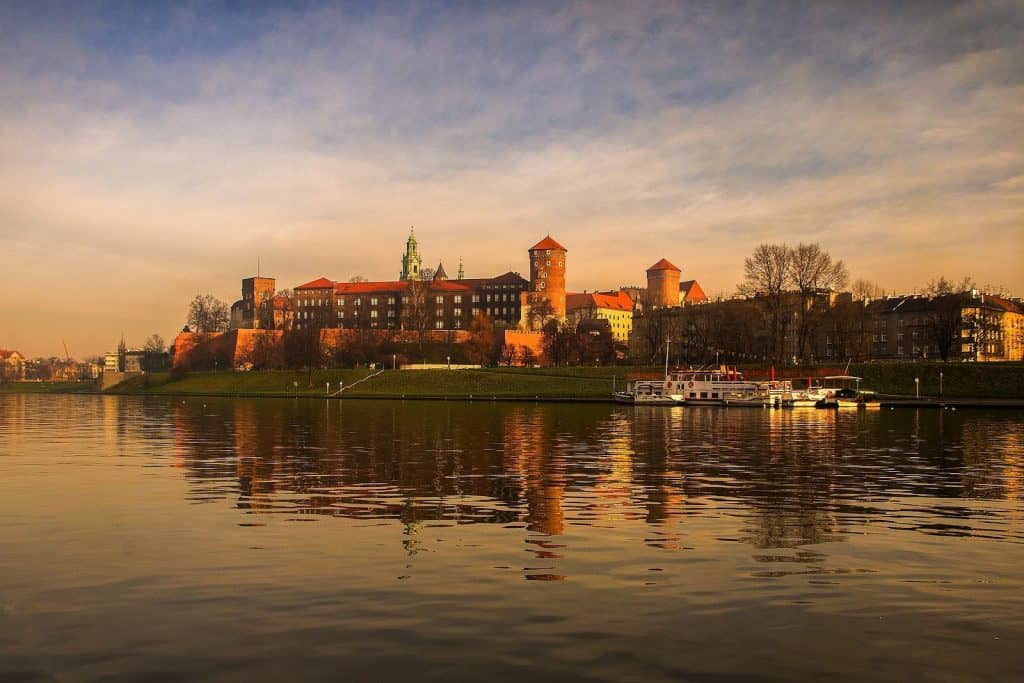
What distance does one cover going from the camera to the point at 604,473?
26984 millimetres

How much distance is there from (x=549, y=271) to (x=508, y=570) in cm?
17955

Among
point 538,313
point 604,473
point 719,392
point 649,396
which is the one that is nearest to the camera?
point 604,473

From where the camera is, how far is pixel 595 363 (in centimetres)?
13650

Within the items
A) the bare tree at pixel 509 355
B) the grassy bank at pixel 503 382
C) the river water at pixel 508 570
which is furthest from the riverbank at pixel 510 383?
the river water at pixel 508 570

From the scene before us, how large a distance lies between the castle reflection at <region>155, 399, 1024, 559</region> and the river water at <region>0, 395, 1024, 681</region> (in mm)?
151

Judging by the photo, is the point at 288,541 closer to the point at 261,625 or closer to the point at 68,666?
the point at 261,625

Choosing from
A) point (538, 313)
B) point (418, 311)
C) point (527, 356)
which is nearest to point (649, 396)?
point (527, 356)

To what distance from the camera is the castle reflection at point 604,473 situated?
18.7m

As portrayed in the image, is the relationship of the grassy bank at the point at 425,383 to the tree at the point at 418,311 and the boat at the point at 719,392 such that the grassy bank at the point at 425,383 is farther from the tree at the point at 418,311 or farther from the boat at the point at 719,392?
the tree at the point at 418,311

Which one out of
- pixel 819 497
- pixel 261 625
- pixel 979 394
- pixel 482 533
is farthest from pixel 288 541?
pixel 979 394

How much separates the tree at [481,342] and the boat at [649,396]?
5134 centimetres

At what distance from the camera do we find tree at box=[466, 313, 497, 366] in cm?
14112

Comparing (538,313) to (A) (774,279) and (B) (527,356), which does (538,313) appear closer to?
(B) (527,356)

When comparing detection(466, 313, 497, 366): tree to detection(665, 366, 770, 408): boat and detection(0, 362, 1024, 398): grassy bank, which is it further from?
detection(665, 366, 770, 408): boat
